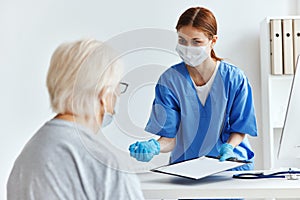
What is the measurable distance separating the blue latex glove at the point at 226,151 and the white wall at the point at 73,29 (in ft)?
5.11

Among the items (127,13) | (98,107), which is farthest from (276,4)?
(98,107)

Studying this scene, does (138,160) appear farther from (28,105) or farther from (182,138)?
(28,105)

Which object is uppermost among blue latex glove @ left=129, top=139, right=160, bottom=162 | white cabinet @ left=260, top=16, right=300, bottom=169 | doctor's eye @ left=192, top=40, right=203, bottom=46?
doctor's eye @ left=192, top=40, right=203, bottom=46

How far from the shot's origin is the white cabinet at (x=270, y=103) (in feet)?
10.6

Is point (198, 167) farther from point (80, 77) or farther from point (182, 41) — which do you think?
point (80, 77)

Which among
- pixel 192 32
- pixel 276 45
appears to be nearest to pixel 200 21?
pixel 192 32

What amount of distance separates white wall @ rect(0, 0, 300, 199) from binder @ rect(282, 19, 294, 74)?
Answer: 0.89 feet

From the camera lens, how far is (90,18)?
344cm

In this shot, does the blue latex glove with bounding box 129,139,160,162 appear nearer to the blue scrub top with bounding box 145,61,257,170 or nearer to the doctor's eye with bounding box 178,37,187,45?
the blue scrub top with bounding box 145,61,257,170

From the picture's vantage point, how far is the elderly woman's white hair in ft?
4.09

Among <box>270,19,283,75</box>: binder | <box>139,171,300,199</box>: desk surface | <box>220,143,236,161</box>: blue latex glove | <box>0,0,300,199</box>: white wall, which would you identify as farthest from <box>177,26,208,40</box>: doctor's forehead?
<box>0,0,300,199</box>: white wall

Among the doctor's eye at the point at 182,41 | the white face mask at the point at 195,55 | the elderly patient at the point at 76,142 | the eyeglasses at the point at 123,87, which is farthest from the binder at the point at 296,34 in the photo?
the elderly patient at the point at 76,142

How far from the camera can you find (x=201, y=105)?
1.97 m

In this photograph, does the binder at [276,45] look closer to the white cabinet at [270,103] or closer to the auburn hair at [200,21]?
the white cabinet at [270,103]
